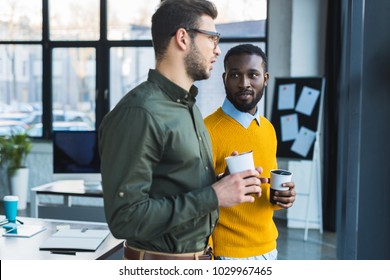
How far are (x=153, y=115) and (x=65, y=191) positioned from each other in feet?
Result: 9.24

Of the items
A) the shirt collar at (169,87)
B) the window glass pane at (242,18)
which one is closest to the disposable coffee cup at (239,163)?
the shirt collar at (169,87)

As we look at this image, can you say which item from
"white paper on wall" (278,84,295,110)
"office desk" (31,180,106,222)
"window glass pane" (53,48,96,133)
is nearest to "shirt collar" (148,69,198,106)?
"office desk" (31,180,106,222)

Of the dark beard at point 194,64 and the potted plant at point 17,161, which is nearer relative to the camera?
the dark beard at point 194,64

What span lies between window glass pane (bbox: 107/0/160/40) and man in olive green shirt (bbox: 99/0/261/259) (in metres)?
5.17

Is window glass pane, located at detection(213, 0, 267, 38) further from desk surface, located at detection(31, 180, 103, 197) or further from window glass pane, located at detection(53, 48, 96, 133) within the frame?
desk surface, located at detection(31, 180, 103, 197)

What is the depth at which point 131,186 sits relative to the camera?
1253 mm

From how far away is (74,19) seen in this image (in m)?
6.62

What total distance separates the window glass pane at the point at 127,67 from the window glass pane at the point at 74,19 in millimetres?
391

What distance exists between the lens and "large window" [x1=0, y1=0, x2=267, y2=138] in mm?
6508

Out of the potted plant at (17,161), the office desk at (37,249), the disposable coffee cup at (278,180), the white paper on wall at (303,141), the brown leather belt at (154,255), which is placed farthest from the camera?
the potted plant at (17,161)

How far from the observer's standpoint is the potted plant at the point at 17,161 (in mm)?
6199

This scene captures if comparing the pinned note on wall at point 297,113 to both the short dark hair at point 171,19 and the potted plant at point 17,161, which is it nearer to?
the potted plant at point 17,161

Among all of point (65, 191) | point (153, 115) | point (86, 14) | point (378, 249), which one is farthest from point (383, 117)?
point (86, 14)
